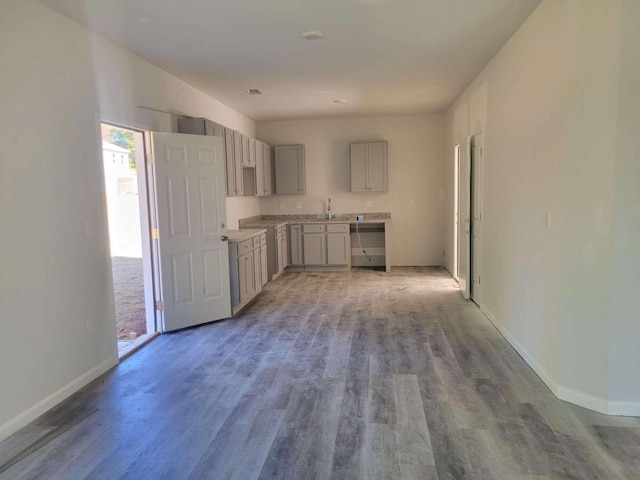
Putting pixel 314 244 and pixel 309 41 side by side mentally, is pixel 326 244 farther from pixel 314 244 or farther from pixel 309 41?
pixel 309 41

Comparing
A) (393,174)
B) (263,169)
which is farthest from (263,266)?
(393,174)

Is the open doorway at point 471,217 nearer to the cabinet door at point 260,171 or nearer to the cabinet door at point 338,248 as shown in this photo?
the cabinet door at point 338,248

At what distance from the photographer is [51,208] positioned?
3080 mm

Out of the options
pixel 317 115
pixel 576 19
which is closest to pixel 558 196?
pixel 576 19

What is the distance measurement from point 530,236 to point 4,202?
A: 368 cm

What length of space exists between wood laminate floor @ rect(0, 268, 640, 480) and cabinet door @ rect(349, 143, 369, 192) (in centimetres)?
398

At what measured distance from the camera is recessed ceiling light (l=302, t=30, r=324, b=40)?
3.64 meters

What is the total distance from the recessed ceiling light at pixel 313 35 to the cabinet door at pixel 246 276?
8.58ft

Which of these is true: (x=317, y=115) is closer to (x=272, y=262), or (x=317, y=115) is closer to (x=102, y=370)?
(x=272, y=262)

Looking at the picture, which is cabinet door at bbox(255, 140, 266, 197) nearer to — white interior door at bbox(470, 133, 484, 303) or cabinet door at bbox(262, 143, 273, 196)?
cabinet door at bbox(262, 143, 273, 196)

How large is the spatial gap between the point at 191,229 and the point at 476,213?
3.32 m

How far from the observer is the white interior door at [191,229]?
4.46 metres

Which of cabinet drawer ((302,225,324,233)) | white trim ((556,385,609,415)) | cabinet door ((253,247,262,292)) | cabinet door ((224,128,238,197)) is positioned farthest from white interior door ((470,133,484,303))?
cabinet door ((224,128,238,197))

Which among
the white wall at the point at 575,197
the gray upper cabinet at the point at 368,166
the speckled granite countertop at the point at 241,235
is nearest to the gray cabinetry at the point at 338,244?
the gray upper cabinet at the point at 368,166
